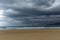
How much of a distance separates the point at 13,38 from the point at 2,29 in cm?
15

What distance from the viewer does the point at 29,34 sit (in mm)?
1330

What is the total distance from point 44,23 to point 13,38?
1.20 ft

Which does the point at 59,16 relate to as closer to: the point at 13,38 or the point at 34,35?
the point at 34,35

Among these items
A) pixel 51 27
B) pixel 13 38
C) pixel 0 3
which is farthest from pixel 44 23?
pixel 0 3

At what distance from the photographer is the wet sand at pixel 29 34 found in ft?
4.33

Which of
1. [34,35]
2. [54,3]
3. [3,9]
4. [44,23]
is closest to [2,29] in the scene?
[3,9]

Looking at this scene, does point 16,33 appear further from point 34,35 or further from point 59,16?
point 59,16

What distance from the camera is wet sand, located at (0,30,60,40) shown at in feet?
4.33

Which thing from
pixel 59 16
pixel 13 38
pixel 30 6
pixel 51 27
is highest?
pixel 30 6

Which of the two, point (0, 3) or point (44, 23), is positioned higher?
point (0, 3)

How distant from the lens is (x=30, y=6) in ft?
4.40

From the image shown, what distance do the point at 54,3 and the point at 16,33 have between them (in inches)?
20.3

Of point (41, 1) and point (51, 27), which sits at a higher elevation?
point (41, 1)

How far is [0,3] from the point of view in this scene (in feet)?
4.36
